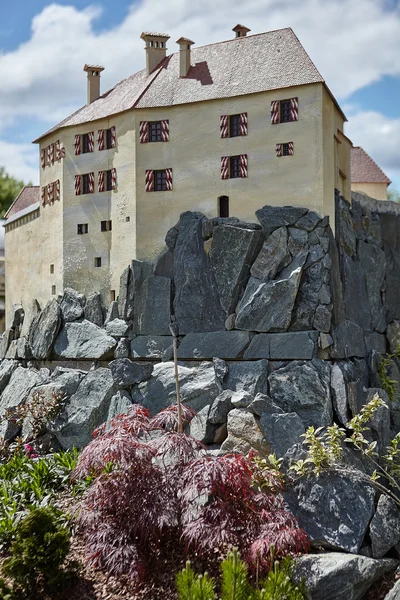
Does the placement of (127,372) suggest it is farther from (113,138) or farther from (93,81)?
(93,81)

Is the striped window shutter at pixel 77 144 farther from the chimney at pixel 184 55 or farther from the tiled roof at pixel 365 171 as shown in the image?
the tiled roof at pixel 365 171

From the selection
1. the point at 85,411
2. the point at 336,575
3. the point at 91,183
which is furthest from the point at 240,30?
the point at 336,575

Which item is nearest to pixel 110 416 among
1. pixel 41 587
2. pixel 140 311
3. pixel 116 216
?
pixel 140 311

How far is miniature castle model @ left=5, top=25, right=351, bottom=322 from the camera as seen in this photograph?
2239 cm

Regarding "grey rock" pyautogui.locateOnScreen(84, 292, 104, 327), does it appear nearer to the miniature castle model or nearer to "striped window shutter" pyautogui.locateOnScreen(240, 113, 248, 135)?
the miniature castle model

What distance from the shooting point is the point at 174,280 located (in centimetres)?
2272

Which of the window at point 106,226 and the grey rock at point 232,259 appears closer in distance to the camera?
the grey rock at point 232,259

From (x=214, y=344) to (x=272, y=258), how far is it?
3.20 m

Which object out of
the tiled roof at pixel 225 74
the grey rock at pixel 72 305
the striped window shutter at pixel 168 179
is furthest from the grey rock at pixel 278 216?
the grey rock at pixel 72 305

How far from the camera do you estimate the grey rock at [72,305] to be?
24.6 m

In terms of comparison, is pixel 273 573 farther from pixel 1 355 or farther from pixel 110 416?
pixel 1 355

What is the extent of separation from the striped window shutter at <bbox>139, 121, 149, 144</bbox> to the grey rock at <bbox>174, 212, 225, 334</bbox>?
12.4 ft

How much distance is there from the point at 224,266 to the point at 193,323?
80.2 inches

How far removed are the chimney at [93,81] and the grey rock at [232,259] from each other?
922 centimetres
